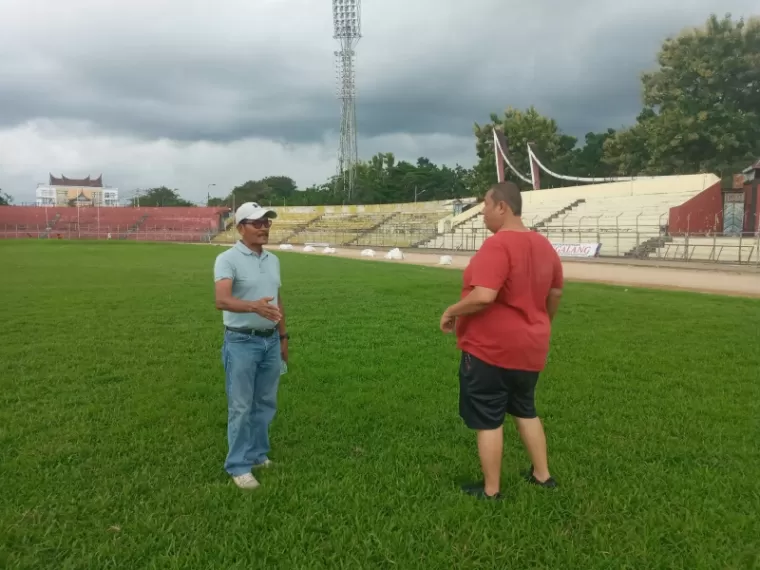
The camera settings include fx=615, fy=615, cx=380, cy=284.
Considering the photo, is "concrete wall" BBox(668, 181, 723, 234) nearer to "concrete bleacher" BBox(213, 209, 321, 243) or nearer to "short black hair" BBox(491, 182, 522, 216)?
"short black hair" BBox(491, 182, 522, 216)

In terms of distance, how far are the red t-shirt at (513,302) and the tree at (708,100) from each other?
4596 centimetres

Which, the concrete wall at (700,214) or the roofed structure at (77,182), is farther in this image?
the roofed structure at (77,182)

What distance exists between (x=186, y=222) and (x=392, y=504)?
256 feet

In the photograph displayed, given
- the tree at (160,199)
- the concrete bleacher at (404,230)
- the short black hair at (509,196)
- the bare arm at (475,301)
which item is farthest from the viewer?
the tree at (160,199)

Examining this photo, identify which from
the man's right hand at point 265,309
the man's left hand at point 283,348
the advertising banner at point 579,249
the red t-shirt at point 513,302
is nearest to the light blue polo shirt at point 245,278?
the man's right hand at point 265,309

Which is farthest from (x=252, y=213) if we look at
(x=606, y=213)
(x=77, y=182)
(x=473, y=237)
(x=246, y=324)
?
(x=77, y=182)

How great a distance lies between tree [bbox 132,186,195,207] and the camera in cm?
10931

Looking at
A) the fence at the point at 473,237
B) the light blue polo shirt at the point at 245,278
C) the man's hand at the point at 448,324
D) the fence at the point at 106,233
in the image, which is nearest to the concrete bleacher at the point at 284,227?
the fence at the point at 473,237

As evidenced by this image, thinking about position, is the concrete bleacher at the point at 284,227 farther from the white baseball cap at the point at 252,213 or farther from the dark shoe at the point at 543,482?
the dark shoe at the point at 543,482

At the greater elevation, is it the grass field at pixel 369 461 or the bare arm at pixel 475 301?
the bare arm at pixel 475 301

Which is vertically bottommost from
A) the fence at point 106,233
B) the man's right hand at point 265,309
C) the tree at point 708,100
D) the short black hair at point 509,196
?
the fence at point 106,233

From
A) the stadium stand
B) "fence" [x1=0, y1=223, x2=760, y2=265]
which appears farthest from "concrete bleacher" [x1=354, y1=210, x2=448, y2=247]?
the stadium stand

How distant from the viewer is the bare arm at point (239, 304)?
3.45 metres

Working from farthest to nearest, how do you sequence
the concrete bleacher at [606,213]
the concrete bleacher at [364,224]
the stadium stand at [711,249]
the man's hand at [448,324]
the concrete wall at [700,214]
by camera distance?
1. the concrete bleacher at [364,224]
2. the concrete bleacher at [606,213]
3. the concrete wall at [700,214]
4. the stadium stand at [711,249]
5. the man's hand at [448,324]
